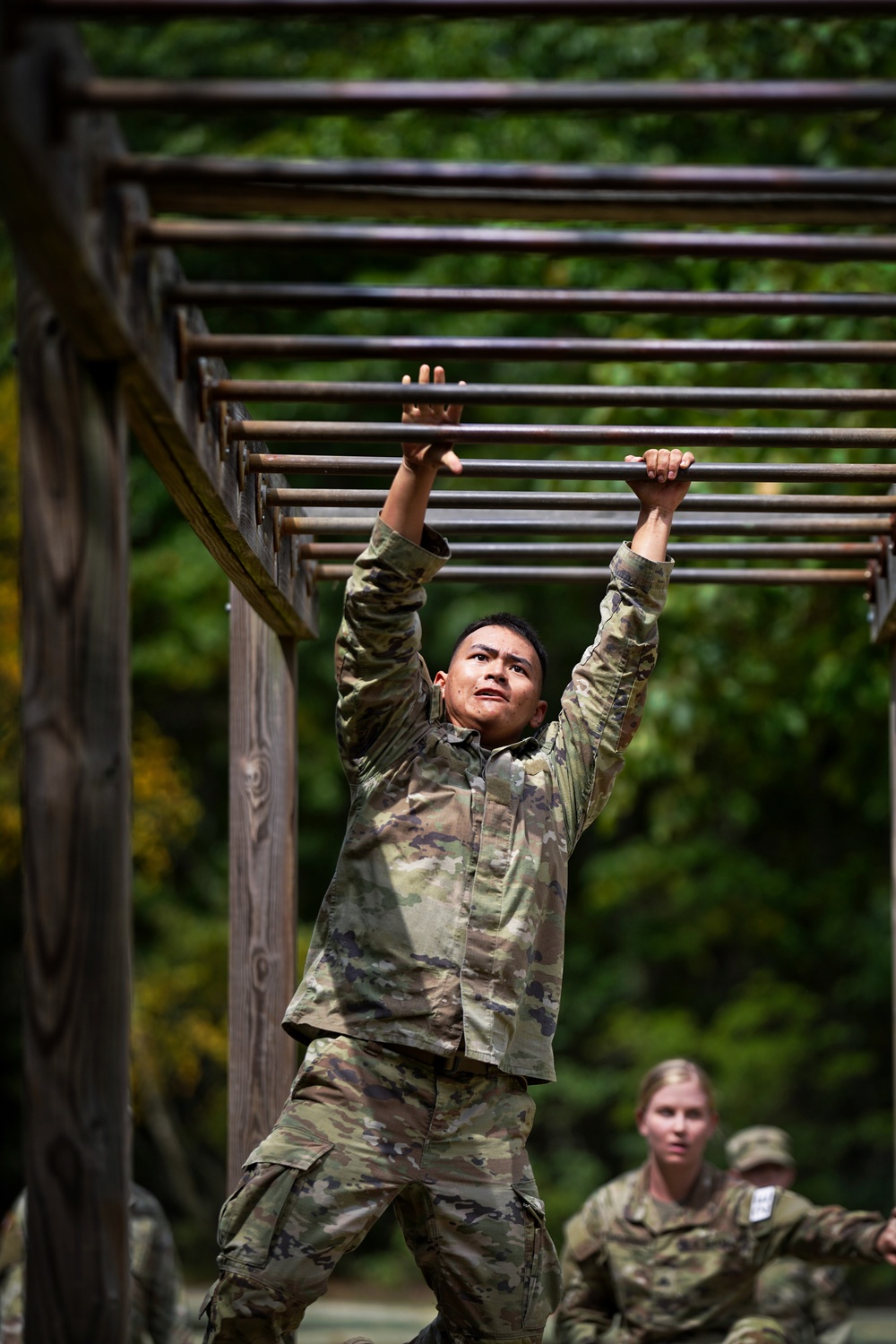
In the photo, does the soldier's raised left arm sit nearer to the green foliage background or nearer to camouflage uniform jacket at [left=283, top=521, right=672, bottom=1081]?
camouflage uniform jacket at [left=283, top=521, right=672, bottom=1081]

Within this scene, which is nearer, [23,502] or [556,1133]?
[23,502]

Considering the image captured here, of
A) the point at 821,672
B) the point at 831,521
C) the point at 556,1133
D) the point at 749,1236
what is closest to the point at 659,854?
the point at 556,1133

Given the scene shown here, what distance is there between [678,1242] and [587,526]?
243 cm

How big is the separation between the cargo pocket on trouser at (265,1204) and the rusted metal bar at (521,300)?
151 centimetres

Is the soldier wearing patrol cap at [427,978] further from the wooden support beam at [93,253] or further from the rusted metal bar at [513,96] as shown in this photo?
the rusted metal bar at [513,96]

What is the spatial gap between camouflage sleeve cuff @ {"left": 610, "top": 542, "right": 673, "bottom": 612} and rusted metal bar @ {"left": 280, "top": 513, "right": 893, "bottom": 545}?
2.41 feet

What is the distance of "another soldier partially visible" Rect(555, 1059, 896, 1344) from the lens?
Result: 538 centimetres

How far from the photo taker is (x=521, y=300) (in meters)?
2.76

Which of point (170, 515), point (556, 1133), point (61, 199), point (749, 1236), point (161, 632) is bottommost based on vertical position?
point (556, 1133)

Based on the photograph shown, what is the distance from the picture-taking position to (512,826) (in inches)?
136

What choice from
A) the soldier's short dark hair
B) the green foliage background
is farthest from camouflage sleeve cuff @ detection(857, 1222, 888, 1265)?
the green foliage background

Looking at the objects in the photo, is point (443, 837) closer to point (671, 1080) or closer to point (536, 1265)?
point (536, 1265)

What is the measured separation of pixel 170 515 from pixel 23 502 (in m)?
11.6

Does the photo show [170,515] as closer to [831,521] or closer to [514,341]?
[831,521]
